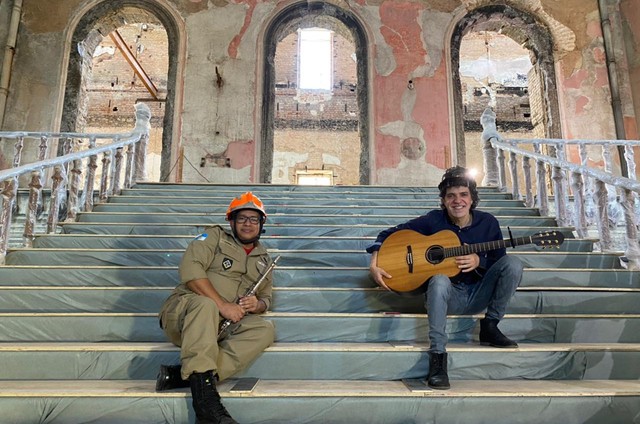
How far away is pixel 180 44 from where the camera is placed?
828 cm

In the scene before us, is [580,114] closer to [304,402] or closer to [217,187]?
[217,187]

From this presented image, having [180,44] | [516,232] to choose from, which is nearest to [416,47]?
[180,44]

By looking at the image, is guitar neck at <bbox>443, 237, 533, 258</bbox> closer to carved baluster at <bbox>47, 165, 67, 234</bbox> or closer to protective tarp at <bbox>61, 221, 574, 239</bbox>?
protective tarp at <bbox>61, 221, 574, 239</bbox>

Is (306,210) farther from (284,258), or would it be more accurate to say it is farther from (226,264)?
(226,264)

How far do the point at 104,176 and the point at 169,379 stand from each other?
3.27 m

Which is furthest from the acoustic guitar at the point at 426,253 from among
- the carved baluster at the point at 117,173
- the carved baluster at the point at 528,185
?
the carved baluster at the point at 117,173

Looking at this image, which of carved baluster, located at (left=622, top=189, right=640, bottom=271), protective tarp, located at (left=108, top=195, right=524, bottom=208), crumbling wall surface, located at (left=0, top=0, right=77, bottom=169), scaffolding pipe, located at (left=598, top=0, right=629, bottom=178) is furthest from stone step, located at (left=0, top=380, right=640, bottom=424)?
scaffolding pipe, located at (left=598, top=0, right=629, bottom=178)

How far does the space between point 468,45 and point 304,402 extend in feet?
50.7

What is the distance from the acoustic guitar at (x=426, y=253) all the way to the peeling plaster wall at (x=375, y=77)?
5.28 meters

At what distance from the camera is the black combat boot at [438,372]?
6.86ft

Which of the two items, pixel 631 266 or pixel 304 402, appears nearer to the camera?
pixel 304 402

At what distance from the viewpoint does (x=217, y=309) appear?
7.13 feet

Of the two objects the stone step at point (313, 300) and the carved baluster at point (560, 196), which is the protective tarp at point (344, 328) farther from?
the carved baluster at point (560, 196)

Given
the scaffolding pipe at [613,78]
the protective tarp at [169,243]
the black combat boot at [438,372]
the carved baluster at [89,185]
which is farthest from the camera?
the scaffolding pipe at [613,78]
